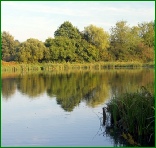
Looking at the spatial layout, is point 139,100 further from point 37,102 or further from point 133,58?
point 133,58

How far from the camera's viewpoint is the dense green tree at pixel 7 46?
189ft

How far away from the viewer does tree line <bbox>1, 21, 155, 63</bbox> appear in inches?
2127

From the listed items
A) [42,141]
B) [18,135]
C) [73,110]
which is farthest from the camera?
[73,110]

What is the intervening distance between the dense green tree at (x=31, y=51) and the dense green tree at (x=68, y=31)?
27.8ft

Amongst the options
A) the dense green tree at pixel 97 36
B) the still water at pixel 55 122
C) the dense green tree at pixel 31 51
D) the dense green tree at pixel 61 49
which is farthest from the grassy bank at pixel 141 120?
the dense green tree at pixel 97 36

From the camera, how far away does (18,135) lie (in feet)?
32.8

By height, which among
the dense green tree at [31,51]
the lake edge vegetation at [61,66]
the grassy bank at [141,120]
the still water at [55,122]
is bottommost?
the lake edge vegetation at [61,66]

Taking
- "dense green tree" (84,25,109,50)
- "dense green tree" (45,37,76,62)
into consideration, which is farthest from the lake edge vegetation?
"dense green tree" (84,25,109,50)

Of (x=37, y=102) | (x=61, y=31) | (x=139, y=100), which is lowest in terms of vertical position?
(x=37, y=102)

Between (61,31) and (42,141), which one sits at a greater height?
(61,31)

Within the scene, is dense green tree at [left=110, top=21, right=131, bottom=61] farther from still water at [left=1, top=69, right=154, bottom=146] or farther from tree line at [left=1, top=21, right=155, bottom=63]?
still water at [left=1, top=69, right=154, bottom=146]

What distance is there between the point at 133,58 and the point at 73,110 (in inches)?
1948

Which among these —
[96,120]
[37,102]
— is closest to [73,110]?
[96,120]

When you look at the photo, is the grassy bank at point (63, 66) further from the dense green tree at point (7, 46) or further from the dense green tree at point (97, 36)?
the dense green tree at point (7, 46)
